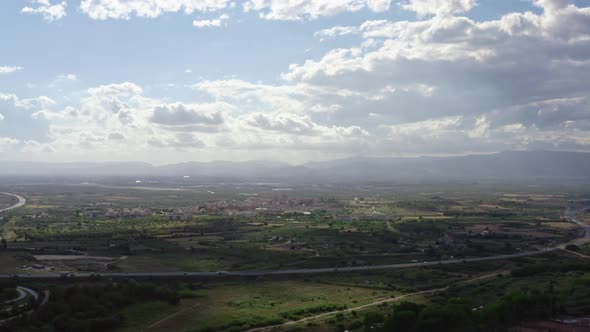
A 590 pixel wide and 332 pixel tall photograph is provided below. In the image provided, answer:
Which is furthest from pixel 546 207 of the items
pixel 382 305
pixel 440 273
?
pixel 382 305

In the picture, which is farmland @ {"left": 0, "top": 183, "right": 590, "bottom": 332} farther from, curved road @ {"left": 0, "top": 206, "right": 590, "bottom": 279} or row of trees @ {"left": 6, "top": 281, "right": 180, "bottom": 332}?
curved road @ {"left": 0, "top": 206, "right": 590, "bottom": 279}

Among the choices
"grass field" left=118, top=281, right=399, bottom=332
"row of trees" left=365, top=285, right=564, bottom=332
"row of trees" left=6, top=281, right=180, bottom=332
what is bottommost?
"grass field" left=118, top=281, right=399, bottom=332

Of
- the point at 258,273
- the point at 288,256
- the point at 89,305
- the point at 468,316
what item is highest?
the point at 468,316

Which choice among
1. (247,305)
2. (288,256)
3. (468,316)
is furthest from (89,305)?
(288,256)

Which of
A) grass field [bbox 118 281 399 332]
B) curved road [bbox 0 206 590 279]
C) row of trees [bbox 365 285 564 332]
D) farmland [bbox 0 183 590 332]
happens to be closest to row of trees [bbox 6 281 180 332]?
farmland [bbox 0 183 590 332]

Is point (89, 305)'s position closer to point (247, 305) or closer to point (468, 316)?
point (247, 305)

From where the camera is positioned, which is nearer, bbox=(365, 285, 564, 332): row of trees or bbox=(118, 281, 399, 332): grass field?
bbox=(365, 285, 564, 332): row of trees

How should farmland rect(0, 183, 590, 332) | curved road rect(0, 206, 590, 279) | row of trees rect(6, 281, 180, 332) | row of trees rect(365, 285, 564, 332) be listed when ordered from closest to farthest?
row of trees rect(365, 285, 564, 332), row of trees rect(6, 281, 180, 332), farmland rect(0, 183, 590, 332), curved road rect(0, 206, 590, 279)

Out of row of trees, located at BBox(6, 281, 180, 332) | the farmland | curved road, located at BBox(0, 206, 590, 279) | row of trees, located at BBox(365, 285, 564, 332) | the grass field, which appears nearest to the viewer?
row of trees, located at BBox(365, 285, 564, 332)

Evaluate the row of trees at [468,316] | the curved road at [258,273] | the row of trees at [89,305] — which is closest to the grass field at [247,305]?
the row of trees at [89,305]

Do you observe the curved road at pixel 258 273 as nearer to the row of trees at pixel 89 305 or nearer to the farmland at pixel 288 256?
the farmland at pixel 288 256

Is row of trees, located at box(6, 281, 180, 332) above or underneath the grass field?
above
